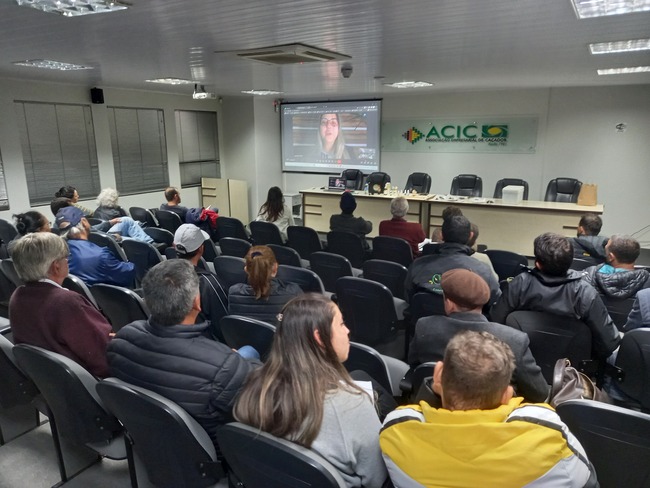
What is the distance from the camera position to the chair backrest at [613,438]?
1.43 metres

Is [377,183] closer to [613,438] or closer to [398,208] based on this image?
[398,208]

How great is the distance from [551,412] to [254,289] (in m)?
1.73

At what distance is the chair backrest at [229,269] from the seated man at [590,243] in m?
2.80

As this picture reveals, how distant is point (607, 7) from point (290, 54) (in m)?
2.39

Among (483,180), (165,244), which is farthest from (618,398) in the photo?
(483,180)

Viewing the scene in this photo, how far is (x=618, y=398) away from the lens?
2336mm

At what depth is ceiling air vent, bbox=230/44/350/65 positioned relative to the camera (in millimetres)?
3775

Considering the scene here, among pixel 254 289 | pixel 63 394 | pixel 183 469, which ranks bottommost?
pixel 183 469

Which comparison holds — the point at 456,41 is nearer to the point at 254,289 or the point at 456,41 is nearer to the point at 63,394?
the point at 254,289

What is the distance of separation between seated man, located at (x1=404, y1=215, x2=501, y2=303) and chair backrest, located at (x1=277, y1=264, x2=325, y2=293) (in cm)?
65

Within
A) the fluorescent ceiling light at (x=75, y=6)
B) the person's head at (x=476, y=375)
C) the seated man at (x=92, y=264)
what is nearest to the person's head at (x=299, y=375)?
the person's head at (x=476, y=375)

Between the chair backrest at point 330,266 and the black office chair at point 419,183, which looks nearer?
the chair backrest at point 330,266

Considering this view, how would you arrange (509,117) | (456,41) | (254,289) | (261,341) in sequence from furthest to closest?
1. (509,117)
2. (456,41)
3. (254,289)
4. (261,341)

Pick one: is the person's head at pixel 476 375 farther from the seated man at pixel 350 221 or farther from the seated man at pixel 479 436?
the seated man at pixel 350 221
